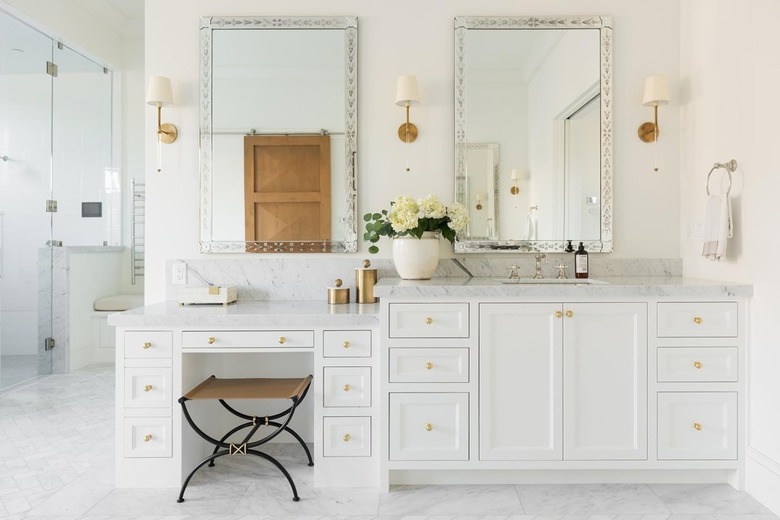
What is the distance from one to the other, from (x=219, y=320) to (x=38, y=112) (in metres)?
3.10

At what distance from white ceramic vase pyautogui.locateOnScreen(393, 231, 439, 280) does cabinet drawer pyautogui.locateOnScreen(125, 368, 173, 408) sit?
1.16m

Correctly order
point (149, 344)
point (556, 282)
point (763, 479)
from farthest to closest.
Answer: point (556, 282)
point (149, 344)
point (763, 479)

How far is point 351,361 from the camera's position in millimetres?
2184

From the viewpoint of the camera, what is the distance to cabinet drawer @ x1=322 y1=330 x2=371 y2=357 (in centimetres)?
218

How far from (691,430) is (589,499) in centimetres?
53

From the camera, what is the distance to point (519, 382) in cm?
217

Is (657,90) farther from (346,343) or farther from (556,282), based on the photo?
(346,343)

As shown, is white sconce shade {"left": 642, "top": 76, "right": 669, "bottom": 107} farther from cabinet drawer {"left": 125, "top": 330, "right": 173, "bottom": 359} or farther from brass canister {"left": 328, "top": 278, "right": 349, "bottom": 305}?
cabinet drawer {"left": 125, "top": 330, "right": 173, "bottom": 359}

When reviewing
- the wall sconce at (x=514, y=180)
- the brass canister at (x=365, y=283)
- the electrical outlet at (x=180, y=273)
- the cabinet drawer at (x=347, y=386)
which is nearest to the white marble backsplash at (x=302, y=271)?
the electrical outlet at (x=180, y=273)

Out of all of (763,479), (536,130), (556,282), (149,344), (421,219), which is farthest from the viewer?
(536,130)

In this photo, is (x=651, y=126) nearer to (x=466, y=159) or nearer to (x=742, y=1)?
(x=742, y=1)

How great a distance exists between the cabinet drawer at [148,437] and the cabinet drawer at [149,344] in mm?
276

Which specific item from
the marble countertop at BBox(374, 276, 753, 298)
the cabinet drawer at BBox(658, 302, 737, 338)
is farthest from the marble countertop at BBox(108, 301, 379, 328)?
the cabinet drawer at BBox(658, 302, 737, 338)

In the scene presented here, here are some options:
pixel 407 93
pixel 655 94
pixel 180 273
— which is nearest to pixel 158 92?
pixel 180 273
